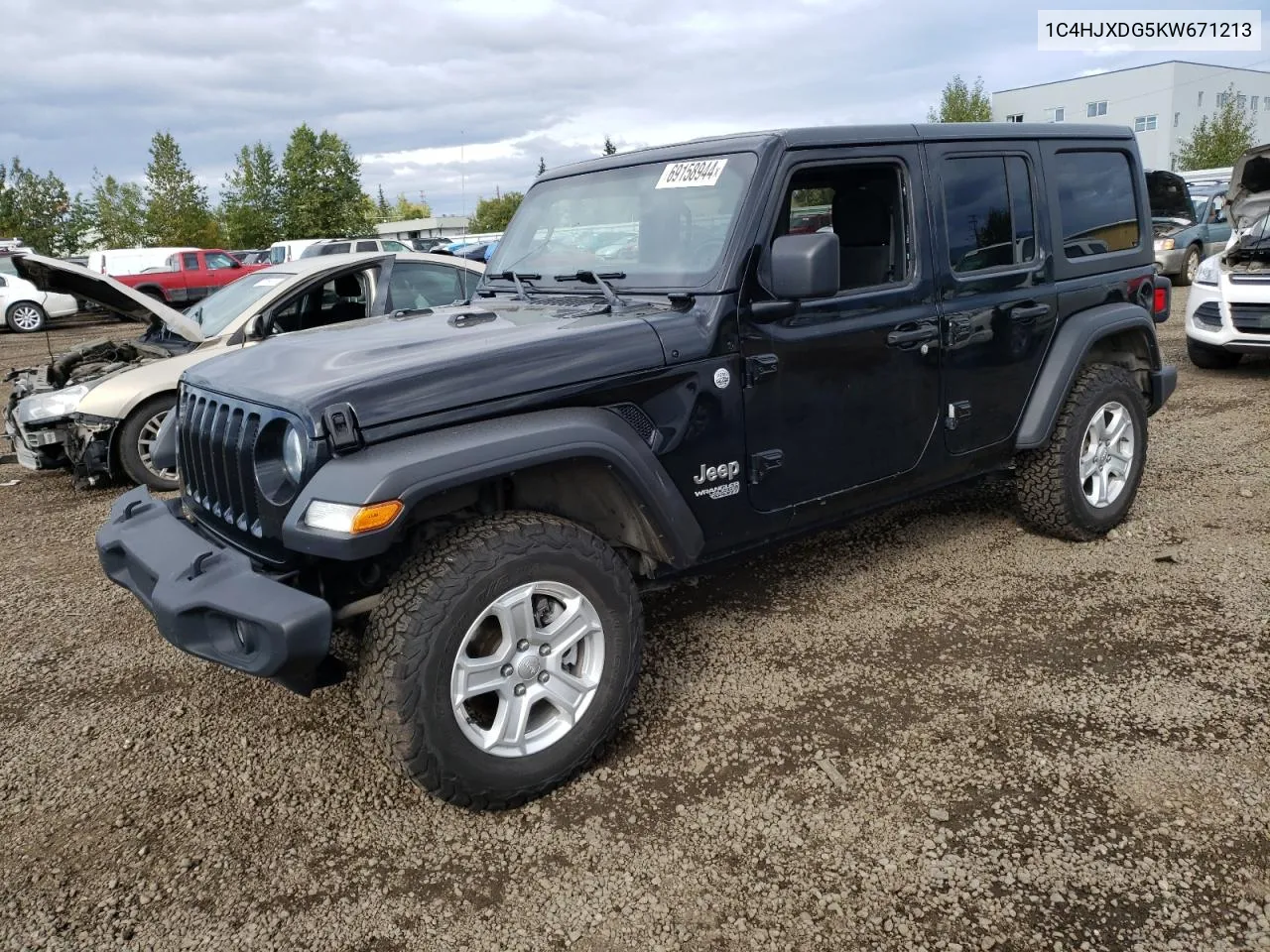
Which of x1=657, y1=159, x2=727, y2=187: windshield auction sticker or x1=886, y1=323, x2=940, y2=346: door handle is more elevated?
x1=657, y1=159, x2=727, y2=187: windshield auction sticker

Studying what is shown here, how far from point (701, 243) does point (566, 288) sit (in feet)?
1.98

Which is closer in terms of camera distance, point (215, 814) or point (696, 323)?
point (215, 814)

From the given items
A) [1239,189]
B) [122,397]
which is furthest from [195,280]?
[1239,189]

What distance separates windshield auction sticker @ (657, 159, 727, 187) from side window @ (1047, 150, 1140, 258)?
74.6 inches

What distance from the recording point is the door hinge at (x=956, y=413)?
13.1 ft

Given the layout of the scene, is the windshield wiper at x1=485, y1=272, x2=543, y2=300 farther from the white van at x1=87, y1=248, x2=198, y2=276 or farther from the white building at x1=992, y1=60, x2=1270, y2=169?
the white building at x1=992, y1=60, x2=1270, y2=169

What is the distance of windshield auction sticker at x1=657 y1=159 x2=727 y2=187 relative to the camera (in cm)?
345

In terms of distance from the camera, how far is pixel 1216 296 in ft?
29.0

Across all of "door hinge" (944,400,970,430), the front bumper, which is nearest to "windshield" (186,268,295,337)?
the front bumper

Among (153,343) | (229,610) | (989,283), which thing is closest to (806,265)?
(989,283)

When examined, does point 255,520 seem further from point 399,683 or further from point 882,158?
point 882,158

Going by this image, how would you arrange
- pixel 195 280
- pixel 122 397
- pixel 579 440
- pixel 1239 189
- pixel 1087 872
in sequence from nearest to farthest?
pixel 1087 872 < pixel 579 440 < pixel 122 397 < pixel 1239 189 < pixel 195 280

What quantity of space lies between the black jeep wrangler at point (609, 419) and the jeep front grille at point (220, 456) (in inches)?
0.6

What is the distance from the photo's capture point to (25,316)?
2017 cm
